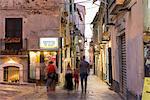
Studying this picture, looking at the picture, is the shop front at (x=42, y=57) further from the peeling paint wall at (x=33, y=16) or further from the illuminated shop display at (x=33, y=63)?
the peeling paint wall at (x=33, y=16)

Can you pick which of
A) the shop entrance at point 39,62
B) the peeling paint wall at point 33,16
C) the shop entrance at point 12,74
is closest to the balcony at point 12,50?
the peeling paint wall at point 33,16

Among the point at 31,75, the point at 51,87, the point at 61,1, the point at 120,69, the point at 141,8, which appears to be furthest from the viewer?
the point at 61,1

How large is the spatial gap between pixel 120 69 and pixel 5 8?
12.0 meters

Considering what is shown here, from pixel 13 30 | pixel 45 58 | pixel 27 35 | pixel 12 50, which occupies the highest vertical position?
pixel 13 30

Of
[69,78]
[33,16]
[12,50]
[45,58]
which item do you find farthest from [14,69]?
[69,78]

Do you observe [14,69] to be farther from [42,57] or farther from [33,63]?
[42,57]

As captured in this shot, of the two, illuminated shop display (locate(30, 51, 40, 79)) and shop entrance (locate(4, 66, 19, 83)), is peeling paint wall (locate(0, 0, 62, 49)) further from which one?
shop entrance (locate(4, 66, 19, 83))

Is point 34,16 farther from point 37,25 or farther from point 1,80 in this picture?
point 1,80

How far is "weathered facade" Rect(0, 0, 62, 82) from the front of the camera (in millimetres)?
29109

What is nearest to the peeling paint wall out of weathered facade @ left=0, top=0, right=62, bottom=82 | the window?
weathered facade @ left=0, top=0, right=62, bottom=82

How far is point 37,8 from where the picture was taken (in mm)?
29594

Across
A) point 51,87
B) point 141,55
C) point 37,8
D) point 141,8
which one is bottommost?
point 51,87

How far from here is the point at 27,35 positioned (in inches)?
1155

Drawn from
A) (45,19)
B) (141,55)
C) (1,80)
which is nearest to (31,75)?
(1,80)
